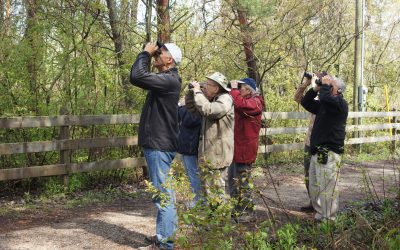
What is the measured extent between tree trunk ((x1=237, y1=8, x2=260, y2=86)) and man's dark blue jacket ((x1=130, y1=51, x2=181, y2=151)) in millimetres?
7938

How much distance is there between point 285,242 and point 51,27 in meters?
5.62

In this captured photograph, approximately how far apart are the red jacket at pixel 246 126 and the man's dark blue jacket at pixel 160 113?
1464 millimetres

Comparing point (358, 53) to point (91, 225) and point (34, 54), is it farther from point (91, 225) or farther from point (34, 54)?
point (91, 225)

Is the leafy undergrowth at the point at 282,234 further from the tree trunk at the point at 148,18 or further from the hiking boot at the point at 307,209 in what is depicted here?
the tree trunk at the point at 148,18

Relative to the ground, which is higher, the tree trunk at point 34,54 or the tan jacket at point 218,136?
the tree trunk at point 34,54

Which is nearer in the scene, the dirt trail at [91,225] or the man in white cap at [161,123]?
the man in white cap at [161,123]

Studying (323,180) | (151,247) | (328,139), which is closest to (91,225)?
(151,247)

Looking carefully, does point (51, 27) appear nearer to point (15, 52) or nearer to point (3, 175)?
point (15, 52)

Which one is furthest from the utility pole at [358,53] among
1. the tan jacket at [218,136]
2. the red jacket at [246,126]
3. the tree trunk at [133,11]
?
the tan jacket at [218,136]

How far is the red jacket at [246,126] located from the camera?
21.0 feet

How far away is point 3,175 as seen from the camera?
7.17m

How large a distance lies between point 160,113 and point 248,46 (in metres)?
8.71

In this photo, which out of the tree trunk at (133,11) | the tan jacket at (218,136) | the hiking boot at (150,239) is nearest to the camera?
the hiking boot at (150,239)

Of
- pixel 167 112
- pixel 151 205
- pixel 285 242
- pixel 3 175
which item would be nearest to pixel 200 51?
pixel 151 205
